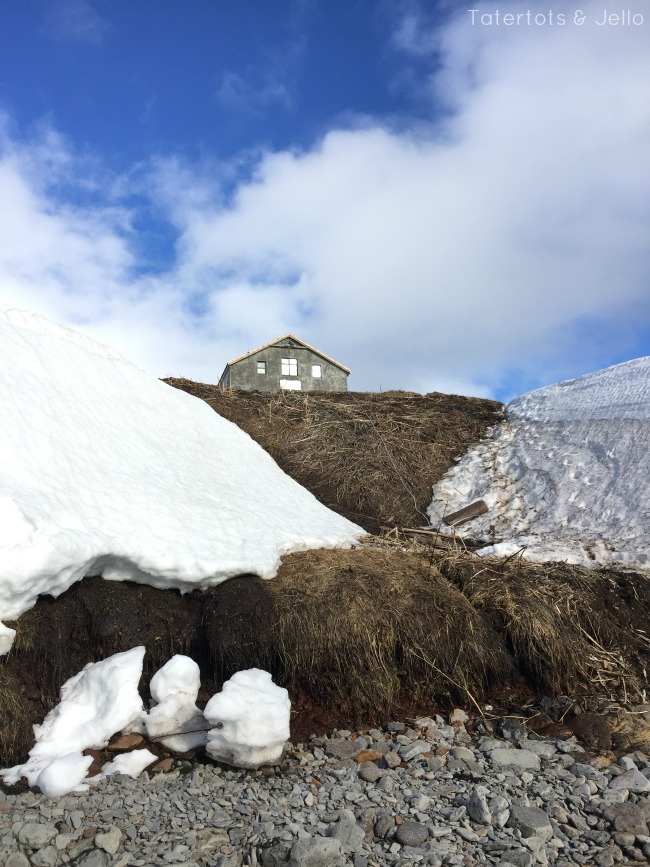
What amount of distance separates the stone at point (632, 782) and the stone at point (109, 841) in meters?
3.70

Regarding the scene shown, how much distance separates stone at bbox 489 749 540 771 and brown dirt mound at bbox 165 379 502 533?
6.28 meters

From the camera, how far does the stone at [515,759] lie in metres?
5.45

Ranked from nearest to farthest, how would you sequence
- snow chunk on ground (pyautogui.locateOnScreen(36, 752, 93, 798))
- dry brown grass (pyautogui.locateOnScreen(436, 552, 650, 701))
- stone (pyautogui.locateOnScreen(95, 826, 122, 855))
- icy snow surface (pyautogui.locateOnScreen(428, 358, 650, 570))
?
stone (pyautogui.locateOnScreen(95, 826, 122, 855)) → snow chunk on ground (pyautogui.locateOnScreen(36, 752, 93, 798)) → dry brown grass (pyautogui.locateOnScreen(436, 552, 650, 701)) → icy snow surface (pyautogui.locateOnScreen(428, 358, 650, 570))

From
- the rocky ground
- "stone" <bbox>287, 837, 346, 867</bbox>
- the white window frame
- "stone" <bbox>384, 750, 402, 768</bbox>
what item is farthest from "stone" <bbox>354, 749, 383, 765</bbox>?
the white window frame

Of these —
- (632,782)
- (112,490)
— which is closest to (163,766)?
(112,490)

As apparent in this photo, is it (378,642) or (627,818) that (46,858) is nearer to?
(378,642)

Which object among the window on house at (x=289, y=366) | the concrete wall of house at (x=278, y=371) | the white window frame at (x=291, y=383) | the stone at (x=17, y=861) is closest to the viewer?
the stone at (x=17, y=861)

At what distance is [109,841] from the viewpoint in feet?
13.5

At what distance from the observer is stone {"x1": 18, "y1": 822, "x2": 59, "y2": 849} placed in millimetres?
4105

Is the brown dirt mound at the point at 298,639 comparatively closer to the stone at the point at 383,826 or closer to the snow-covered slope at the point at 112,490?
the snow-covered slope at the point at 112,490

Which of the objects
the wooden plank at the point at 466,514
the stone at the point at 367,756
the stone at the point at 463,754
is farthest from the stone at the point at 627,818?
the wooden plank at the point at 466,514

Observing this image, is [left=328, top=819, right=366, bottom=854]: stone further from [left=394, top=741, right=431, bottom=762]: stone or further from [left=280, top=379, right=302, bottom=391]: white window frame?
[left=280, top=379, right=302, bottom=391]: white window frame

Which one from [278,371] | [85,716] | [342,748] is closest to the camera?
[85,716]

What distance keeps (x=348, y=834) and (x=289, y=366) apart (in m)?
29.9
